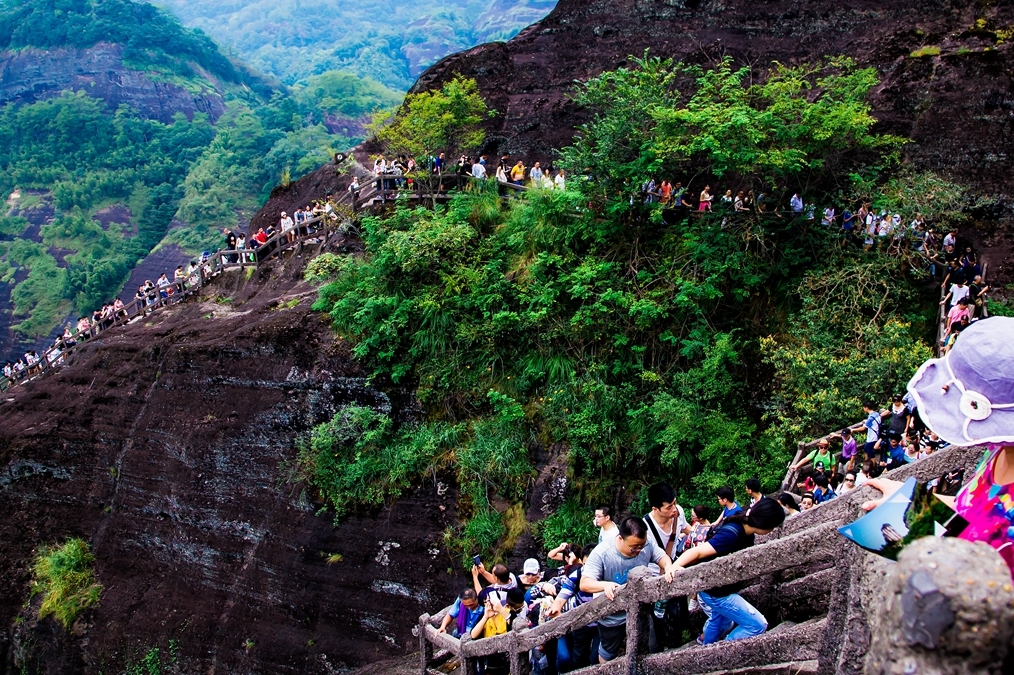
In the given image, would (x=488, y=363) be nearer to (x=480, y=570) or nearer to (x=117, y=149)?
(x=480, y=570)

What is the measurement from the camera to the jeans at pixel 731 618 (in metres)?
4.92

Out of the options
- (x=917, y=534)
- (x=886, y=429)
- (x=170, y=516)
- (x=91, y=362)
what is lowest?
(x=170, y=516)

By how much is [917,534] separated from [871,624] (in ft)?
1.94

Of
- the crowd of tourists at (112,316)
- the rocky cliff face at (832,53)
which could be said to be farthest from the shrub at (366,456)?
the crowd of tourists at (112,316)

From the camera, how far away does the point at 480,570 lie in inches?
322

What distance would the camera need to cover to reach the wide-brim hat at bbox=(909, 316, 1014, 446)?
2.93 metres

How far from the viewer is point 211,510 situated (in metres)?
16.0

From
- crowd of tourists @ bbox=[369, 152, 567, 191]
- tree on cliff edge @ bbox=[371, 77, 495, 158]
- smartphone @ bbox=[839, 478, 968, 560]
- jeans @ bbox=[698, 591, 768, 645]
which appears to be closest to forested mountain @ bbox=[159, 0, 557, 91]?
tree on cliff edge @ bbox=[371, 77, 495, 158]

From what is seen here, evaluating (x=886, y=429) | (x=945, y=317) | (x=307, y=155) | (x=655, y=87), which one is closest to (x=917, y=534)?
(x=886, y=429)

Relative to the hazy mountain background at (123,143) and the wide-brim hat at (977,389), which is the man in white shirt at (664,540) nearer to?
the wide-brim hat at (977,389)

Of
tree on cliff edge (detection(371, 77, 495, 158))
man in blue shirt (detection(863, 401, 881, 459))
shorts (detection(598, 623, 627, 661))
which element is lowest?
shorts (detection(598, 623, 627, 661))

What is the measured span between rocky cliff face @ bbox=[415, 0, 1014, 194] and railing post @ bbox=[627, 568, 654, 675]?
1278 cm

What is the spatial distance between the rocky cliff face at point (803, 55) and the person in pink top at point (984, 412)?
13.3m

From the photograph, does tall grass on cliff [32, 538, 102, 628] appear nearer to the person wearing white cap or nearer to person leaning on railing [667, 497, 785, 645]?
the person wearing white cap
